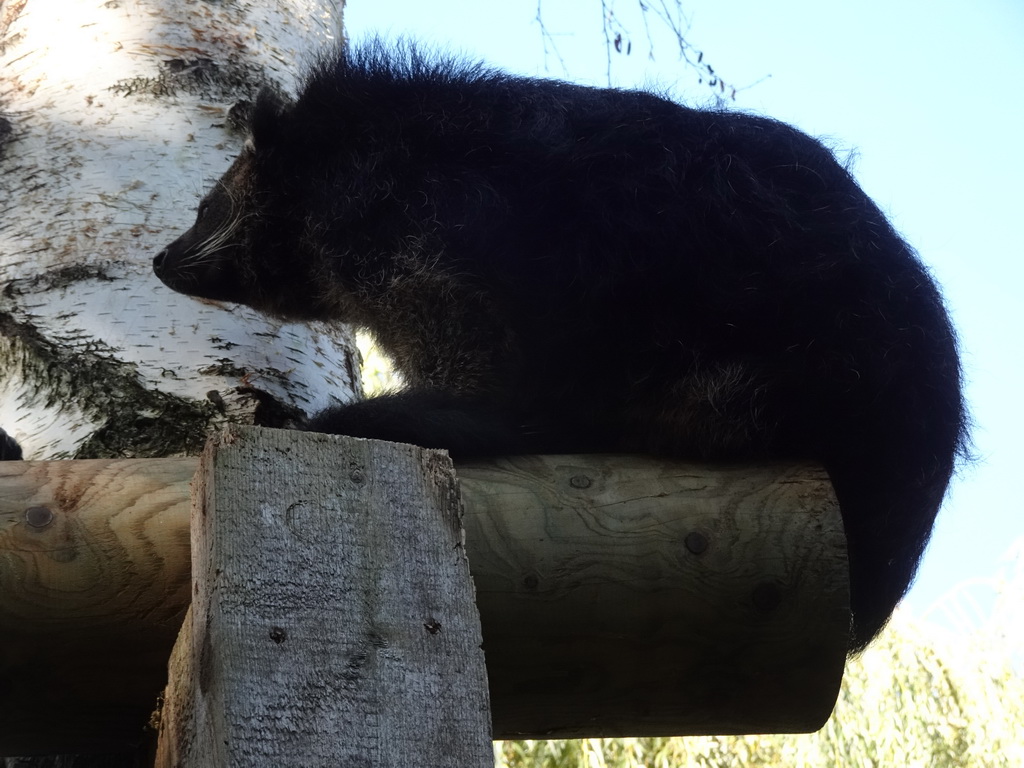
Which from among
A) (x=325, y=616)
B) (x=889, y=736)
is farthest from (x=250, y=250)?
(x=889, y=736)

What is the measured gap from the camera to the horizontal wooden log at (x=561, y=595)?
1982 millimetres

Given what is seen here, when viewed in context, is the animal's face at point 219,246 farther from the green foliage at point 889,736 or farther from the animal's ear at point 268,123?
the green foliage at point 889,736

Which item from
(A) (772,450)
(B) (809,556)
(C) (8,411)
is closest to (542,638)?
(B) (809,556)

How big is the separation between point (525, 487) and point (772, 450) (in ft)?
2.10

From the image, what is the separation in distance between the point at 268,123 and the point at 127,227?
528 mm

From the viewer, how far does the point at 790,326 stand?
2.71 meters

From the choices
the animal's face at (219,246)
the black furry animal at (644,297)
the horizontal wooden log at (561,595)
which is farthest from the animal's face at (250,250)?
the horizontal wooden log at (561,595)

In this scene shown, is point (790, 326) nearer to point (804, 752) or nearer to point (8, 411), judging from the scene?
point (8, 411)

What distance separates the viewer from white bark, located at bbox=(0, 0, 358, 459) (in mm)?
2982

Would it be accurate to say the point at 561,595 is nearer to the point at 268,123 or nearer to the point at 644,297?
the point at 644,297

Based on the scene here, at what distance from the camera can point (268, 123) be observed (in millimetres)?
3490

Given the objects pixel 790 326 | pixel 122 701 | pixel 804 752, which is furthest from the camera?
pixel 804 752

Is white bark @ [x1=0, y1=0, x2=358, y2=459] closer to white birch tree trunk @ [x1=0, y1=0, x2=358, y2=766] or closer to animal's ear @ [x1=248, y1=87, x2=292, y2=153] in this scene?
white birch tree trunk @ [x1=0, y1=0, x2=358, y2=766]

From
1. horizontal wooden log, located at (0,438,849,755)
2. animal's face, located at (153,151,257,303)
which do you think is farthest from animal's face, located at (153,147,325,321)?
horizontal wooden log, located at (0,438,849,755)
